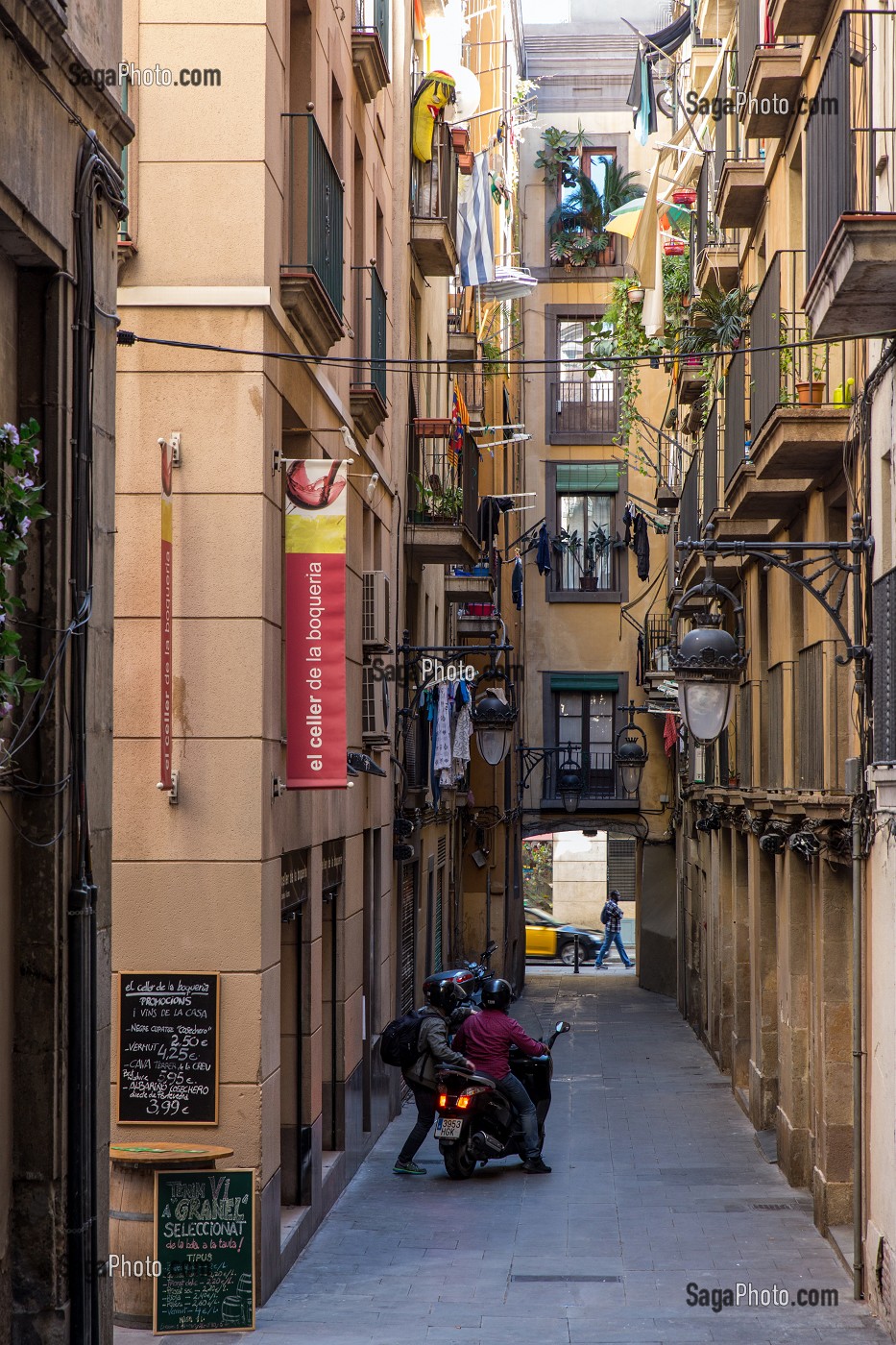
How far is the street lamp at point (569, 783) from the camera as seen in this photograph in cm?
3747

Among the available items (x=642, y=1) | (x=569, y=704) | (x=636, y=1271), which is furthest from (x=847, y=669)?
(x=642, y=1)

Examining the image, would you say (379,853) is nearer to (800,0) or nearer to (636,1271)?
(636,1271)

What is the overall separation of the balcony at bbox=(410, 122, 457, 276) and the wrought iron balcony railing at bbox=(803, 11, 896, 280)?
11.4 meters

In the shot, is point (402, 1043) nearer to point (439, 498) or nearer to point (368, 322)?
point (368, 322)

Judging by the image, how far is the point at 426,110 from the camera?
22031 mm

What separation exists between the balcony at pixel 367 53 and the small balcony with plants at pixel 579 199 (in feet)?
75.9

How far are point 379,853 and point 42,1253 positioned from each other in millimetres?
11444

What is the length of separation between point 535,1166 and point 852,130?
1053 centimetres

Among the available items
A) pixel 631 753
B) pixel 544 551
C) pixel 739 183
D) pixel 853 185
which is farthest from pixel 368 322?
pixel 544 551

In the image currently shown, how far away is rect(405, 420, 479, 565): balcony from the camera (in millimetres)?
22016

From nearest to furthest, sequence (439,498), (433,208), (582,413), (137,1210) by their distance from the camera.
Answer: (137,1210) → (439,498) → (433,208) → (582,413)

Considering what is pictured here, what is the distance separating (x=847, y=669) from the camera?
1357 cm

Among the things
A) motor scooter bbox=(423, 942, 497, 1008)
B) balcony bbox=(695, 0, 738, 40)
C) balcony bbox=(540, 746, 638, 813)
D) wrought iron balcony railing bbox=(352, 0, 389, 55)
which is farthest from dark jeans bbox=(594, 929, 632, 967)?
wrought iron balcony railing bbox=(352, 0, 389, 55)

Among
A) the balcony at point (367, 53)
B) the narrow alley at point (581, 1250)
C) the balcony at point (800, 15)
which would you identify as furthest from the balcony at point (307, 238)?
the narrow alley at point (581, 1250)
